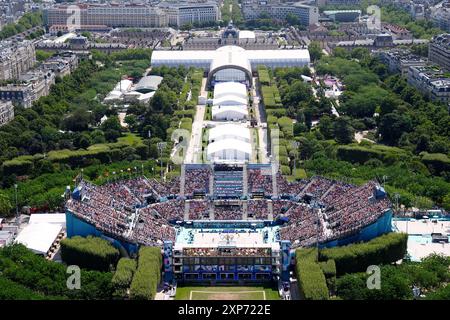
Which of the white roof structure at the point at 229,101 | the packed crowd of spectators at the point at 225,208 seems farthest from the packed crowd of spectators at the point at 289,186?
the white roof structure at the point at 229,101

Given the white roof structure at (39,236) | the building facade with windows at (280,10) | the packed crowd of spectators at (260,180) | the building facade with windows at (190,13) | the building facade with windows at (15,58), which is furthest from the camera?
the building facade with windows at (280,10)

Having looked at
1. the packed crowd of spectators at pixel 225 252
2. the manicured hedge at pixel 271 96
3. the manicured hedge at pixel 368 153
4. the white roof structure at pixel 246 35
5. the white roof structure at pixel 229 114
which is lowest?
the white roof structure at pixel 229 114

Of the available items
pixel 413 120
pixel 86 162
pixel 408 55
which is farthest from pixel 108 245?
pixel 408 55

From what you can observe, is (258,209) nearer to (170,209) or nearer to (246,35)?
(170,209)

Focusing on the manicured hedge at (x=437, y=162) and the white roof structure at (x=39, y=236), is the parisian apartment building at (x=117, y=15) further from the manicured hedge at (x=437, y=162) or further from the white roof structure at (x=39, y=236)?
the white roof structure at (x=39, y=236)
